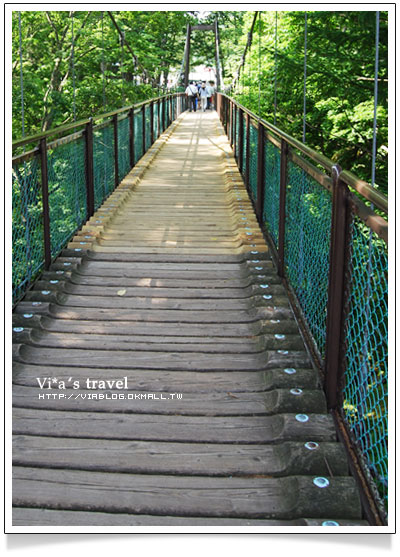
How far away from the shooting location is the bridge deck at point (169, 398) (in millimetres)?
1653

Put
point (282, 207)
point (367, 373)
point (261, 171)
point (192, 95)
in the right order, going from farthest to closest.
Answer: point (192, 95), point (261, 171), point (282, 207), point (367, 373)

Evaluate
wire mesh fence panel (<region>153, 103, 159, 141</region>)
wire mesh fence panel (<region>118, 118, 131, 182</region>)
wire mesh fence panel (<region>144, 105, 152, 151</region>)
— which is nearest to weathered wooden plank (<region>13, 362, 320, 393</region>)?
wire mesh fence panel (<region>118, 118, 131, 182</region>)

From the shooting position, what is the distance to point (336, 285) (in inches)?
76.4

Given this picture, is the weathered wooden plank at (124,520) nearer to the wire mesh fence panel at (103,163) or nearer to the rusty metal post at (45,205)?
the rusty metal post at (45,205)

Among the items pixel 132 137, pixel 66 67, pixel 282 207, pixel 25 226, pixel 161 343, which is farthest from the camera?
pixel 66 67

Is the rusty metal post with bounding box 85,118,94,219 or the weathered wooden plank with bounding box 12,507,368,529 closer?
the weathered wooden plank with bounding box 12,507,368,529

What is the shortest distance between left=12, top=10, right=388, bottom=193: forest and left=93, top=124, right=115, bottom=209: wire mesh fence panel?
376mm

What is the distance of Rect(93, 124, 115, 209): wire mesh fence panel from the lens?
4856 mm

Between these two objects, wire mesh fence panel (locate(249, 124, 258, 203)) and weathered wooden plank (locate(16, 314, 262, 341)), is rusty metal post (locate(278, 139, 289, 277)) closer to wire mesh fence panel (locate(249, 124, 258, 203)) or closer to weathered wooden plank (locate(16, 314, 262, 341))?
weathered wooden plank (locate(16, 314, 262, 341))

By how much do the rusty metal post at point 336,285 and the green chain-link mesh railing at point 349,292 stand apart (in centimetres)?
2

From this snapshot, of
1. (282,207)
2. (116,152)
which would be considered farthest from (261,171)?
(116,152)

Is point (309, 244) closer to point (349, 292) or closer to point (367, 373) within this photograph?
point (349, 292)

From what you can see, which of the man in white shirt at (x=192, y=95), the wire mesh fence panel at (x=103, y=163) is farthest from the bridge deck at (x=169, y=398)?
the man in white shirt at (x=192, y=95)

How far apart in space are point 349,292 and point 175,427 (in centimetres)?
70
